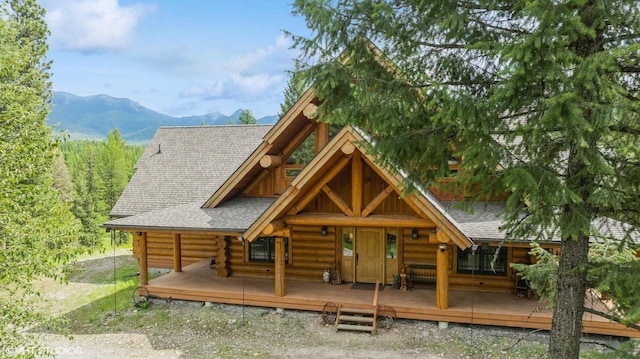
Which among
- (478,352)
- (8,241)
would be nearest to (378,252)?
(478,352)

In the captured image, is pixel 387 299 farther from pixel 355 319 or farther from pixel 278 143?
pixel 278 143

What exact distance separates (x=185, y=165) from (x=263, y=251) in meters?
7.77

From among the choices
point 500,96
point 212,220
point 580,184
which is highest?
point 500,96

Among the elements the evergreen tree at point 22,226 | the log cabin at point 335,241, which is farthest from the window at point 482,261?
the evergreen tree at point 22,226

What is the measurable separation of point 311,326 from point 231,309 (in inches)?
112

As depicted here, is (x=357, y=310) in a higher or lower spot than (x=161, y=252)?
lower

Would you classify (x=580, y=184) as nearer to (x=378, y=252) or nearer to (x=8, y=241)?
(x=8, y=241)

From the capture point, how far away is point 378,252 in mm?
13930

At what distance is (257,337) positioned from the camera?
431 inches

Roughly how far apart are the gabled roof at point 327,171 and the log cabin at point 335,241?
0.03m

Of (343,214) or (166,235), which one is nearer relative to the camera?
(343,214)

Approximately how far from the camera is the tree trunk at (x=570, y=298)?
18.4ft

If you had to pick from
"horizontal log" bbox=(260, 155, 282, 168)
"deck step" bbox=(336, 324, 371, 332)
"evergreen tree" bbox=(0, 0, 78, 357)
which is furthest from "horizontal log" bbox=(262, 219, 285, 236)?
"evergreen tree" bbox=(0, 0, 78, 357)

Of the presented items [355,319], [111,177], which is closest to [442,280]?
[355,319]
